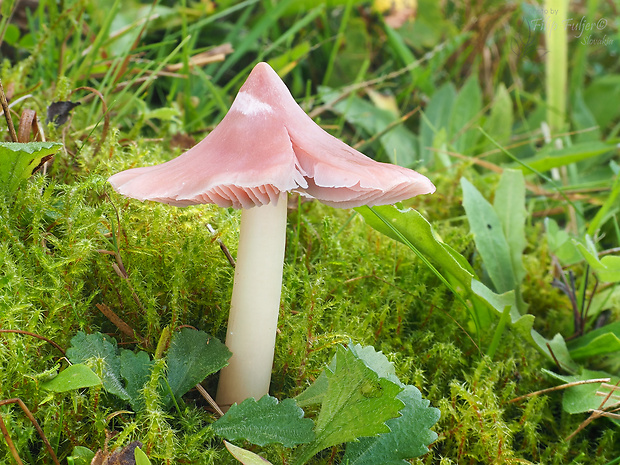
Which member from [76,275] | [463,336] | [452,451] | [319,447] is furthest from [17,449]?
[463,336]

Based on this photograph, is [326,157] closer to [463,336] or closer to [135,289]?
[135,289]

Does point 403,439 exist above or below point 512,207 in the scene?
below

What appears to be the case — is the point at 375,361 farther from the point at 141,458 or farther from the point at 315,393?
the point at 141,458

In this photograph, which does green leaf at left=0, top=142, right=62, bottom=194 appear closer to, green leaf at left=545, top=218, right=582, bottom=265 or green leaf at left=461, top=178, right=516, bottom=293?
green leaf at left=461, top=178, right=516, bottom=293

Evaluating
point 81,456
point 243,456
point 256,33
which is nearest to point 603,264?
point 243,456

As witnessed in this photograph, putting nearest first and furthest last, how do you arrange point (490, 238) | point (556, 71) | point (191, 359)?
1. point (191, 359)
2. point (490, 238)
3. point (556, 71)

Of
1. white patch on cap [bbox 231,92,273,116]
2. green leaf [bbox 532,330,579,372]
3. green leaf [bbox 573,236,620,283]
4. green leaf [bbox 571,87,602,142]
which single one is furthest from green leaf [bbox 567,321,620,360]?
green leaf [bbox 571,87,602,142]

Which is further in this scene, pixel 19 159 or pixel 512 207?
pixel 512 207

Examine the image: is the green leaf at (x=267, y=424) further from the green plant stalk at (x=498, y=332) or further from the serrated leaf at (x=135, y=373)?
the green plant stalk at (x=498, y=332)
